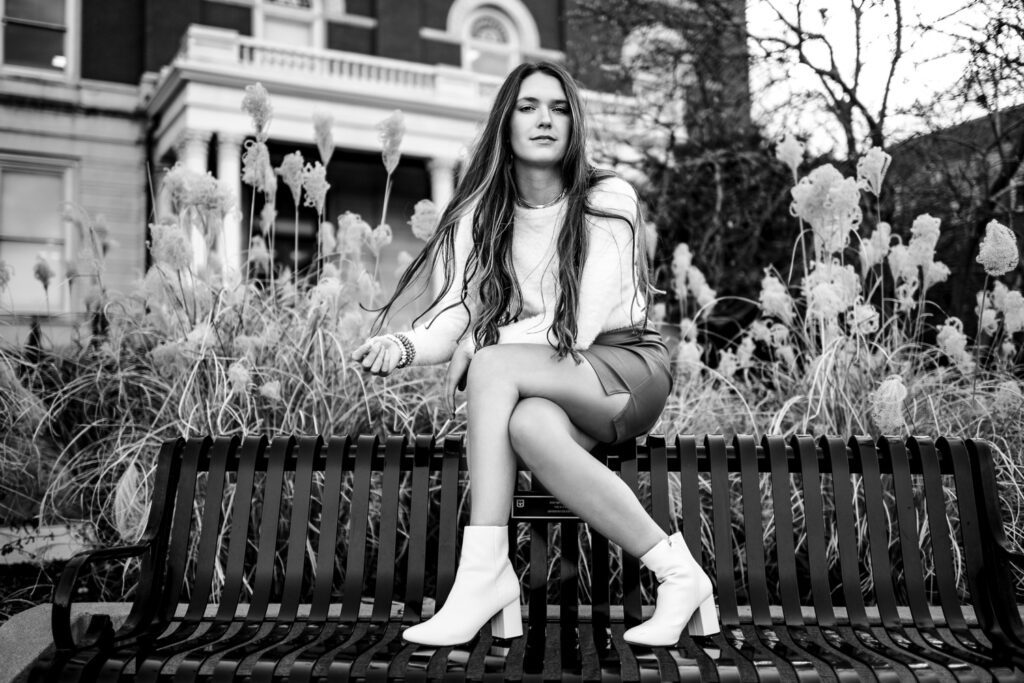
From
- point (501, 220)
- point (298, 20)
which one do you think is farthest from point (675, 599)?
point (298, 20)

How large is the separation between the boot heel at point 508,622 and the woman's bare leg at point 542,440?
0.74 ft

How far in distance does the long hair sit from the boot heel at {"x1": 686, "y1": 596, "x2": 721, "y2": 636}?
0.80 metres

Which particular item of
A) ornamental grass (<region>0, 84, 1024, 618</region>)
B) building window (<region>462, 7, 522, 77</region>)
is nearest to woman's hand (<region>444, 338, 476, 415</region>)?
ornamental grass (<region>0, 84, 1024, 618</region>)

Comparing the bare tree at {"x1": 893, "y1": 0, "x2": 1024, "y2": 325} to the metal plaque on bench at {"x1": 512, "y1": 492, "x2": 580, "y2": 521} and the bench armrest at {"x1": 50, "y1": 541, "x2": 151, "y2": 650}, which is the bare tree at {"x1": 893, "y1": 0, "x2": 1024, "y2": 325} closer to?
the metal plaque on bench at {"x1": 512, "y1": 492, "x2": 580, "y2": 521}

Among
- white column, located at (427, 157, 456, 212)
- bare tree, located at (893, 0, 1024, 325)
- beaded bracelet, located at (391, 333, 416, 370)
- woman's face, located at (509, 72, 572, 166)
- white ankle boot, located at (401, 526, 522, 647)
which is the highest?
white column, located at (427, 157, 456, 212)

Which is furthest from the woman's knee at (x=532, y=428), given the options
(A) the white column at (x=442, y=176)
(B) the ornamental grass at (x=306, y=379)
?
(A) the white column at (x=442, y=176)

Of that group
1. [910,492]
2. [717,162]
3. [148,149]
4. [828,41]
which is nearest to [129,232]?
[148,149]

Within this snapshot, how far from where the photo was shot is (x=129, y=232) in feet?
50.6

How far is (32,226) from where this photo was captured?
14.6 m

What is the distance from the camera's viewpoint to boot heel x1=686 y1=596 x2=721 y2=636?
6.49 feet

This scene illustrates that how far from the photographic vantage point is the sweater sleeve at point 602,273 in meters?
2.10

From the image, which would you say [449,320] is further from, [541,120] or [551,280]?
[541,120]

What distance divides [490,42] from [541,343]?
18341 millimetres

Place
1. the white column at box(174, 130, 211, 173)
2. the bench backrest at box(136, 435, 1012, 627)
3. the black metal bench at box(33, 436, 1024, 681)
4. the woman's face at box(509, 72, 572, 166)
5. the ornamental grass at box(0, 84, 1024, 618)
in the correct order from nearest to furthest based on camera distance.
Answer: the black metal bench at box(33, 436, 1024, 681) < the bench backrest at box(136, 435, 1012, 627) < the woman's face at box(509, 72, 572, 166) < the ornamental grass at box(0, 84, 1024, 618) < the white column at box(174, 130, 211, 173)
